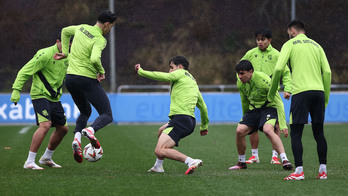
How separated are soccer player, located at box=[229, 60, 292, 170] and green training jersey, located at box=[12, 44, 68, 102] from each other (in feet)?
8.57

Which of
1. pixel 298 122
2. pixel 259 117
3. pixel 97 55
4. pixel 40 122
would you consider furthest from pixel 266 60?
pixel 40 122

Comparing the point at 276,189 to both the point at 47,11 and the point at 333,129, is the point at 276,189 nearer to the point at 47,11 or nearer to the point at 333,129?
the point at 333,129

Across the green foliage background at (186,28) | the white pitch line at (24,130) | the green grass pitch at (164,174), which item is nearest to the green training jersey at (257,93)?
the green grass pitch at (164,174)

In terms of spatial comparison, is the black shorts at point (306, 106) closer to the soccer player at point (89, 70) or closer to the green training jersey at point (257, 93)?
the green training jersey at point (257, 93)

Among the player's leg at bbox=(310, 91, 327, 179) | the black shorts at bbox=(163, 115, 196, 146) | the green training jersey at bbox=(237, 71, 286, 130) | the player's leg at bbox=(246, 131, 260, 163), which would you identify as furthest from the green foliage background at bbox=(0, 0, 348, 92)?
the player's leg at bbox=(310, 91, 327, 179)

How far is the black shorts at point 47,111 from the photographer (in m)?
9.06

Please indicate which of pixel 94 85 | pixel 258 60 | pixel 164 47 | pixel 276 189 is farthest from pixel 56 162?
pixel 164 47

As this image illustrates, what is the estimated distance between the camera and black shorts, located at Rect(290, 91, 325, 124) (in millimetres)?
7426

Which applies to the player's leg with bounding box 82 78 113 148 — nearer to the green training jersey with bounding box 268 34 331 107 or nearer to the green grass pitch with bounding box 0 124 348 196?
the green grass pitch with bounding box 0 124 348 196

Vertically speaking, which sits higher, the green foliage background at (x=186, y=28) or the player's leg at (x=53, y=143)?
the green foliage background at (x=186, y=28)

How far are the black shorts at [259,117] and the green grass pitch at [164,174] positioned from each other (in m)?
0.63

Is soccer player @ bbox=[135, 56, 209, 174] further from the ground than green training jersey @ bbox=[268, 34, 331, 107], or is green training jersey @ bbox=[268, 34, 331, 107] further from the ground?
green training jersey @ bbox=[268, 34, 331, 107]

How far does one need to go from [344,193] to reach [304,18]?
22.8m

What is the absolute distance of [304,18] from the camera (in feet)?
93.7
